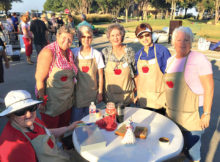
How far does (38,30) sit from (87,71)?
490cm

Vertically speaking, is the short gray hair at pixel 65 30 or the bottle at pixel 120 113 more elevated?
the short gray hair at pixel 65 30

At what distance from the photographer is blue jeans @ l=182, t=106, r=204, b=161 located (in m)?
2.13

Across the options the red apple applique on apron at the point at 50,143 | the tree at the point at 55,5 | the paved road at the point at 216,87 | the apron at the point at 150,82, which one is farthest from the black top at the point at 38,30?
the tree at the point at 55,5

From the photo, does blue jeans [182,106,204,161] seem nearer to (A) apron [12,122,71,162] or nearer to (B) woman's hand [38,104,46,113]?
(A) apron [12,122,71,162]

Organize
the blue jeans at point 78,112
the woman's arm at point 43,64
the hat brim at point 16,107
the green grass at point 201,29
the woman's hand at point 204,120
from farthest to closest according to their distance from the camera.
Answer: the green grass at point 201,29 → the blue jeans at point 78,112 → the woman's arm at point 43,64 → the woman's hand at point 204,120 → the hat brim at point 16,107

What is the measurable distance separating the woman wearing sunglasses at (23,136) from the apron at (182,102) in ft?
4.55

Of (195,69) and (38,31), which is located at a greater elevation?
(38,31)

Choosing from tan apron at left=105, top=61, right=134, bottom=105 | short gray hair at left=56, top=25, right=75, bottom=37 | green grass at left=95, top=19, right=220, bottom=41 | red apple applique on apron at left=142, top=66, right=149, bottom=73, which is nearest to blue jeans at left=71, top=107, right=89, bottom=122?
tan apron at left=105, top=61, right=134, bottom=105

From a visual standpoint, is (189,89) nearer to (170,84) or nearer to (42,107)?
(170,84)

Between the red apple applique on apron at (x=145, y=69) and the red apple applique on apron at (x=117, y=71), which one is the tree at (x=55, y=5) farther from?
the red apple applique on apron at (x=145, y=69)

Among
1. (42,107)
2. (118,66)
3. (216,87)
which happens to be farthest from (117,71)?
(216,87)

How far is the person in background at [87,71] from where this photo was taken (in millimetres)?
2594

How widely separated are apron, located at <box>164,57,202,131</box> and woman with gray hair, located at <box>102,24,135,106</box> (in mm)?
675

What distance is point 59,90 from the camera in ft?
8.11
